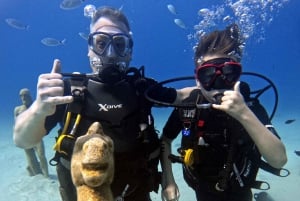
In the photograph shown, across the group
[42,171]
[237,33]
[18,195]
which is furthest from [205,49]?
[42,171]

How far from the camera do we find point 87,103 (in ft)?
11.4

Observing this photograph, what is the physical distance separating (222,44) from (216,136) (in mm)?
1160

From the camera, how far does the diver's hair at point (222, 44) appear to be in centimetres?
385

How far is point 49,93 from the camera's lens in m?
2.87

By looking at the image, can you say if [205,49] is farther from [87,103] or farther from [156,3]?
[156,3]

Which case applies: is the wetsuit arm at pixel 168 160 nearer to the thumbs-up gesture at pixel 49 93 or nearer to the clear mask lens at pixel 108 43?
the clear mask lens at pixel 108 43

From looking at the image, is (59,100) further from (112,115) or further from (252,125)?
(252,125)

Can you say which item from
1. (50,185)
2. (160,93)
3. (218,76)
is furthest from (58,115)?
(50,185)

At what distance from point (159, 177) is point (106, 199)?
181 cm

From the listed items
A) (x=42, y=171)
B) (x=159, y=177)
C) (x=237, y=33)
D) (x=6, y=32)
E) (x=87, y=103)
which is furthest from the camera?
(x=6, y=32)

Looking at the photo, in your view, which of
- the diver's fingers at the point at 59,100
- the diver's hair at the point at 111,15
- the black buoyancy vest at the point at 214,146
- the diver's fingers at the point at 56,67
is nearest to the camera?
the diver's fingers at the point at 59,100

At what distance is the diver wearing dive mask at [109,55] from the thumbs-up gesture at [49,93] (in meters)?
0.68

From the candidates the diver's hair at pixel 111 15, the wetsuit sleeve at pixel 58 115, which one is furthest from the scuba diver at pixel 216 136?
the wetsuit sleeve at pixel 58 115

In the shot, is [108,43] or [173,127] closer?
[108,43]
